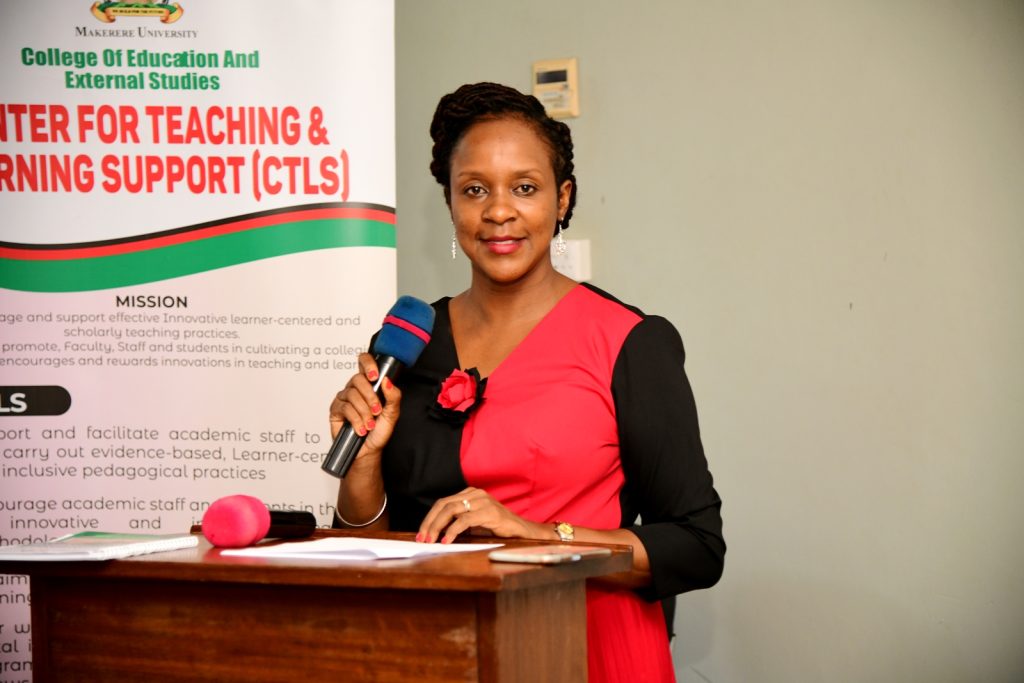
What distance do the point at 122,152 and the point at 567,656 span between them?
2.19 m

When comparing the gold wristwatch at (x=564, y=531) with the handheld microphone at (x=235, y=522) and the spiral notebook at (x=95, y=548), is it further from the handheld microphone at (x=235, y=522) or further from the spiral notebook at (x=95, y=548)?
the spiral notebook at (x=95, y=548)

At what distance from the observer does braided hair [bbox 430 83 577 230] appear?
7.65 ft

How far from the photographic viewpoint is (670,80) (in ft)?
11.1

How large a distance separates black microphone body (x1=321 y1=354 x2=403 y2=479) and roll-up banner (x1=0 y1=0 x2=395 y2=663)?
107 centimetres

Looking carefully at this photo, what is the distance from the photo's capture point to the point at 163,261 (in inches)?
123

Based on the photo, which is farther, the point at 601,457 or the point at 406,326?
the point at 601,457

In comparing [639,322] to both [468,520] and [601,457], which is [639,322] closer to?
[601,457]

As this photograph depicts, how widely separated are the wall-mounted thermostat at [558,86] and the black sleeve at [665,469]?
147cm

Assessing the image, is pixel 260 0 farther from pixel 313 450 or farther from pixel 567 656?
pixel 567 656

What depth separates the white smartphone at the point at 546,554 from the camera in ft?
4.57

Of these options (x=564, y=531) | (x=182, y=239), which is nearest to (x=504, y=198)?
(x=564, y=531)

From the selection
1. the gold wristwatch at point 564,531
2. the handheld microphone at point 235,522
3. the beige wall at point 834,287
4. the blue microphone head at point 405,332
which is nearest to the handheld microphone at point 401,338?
the blue microphone head at point 405,332

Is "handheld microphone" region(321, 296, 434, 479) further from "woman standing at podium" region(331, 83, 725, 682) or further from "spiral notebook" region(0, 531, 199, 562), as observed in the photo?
"spiral notebook" region(0, 531, 199, 562)

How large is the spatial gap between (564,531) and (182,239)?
170cm
